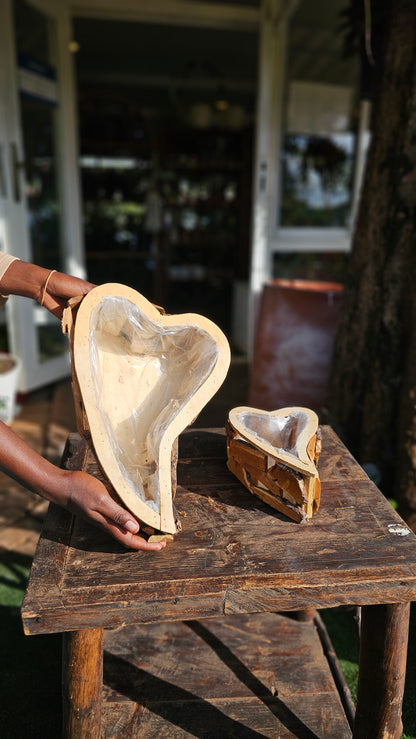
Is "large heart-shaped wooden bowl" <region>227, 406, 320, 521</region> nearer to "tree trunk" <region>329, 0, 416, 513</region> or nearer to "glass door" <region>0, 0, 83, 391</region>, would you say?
→ "tree trunk" <region>329, 0, 416, 513</region>

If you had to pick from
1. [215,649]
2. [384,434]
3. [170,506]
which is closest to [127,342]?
[170,506]

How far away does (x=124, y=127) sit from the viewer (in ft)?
18.9

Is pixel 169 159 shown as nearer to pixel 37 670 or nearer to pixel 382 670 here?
pixel 37 670

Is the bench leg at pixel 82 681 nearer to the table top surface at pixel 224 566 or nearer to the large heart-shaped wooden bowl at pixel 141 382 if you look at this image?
the table top surface at pixel 224 566

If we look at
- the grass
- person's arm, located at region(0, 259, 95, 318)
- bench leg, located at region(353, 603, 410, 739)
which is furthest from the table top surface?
the grass

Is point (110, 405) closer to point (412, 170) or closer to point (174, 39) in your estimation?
point (412, 170)

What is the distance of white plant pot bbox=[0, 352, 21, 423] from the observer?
327cm

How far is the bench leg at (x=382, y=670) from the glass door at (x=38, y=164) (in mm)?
3184

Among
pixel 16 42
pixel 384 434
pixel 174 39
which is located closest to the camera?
pixel 384 434

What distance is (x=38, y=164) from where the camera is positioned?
396 centimetres

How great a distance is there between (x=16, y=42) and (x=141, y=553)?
12.1 ft

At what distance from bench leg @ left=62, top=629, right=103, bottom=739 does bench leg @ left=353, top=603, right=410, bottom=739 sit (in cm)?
58

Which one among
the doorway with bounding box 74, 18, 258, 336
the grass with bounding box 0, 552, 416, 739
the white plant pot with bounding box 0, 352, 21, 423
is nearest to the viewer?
the grass with bounding box 0, 552, 416, 739

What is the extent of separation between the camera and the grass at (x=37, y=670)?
1507 millimetres
